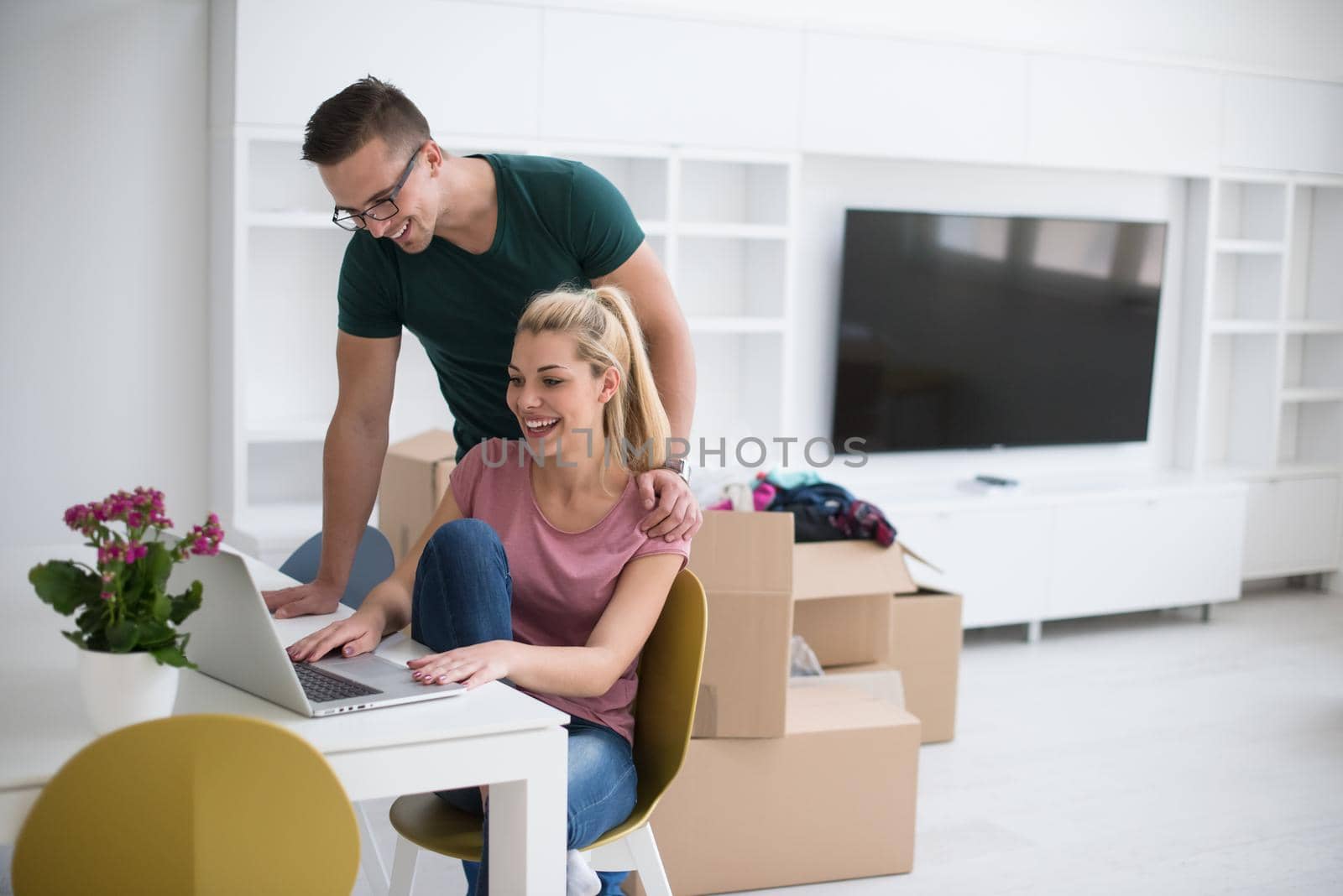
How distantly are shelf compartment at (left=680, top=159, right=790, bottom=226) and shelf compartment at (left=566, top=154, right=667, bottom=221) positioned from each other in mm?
170

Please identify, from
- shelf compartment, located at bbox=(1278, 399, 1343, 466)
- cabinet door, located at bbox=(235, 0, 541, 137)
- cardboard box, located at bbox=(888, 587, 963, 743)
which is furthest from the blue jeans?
shelf compartment, located at bbox=(1278, 399, 1343, 466)

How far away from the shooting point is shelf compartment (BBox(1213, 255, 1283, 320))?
5.11 m

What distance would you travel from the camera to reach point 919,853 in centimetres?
268

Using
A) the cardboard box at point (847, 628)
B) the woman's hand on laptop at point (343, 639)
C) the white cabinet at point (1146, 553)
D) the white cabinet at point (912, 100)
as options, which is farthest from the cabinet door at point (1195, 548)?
the woman's hand on laptop at point (343, 639)

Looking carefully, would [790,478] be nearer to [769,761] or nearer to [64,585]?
[769,761]

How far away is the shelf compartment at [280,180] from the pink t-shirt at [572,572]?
2164mm

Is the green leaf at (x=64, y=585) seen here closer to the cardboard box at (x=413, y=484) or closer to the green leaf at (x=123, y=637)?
the green leaf at (x=123, y=637)

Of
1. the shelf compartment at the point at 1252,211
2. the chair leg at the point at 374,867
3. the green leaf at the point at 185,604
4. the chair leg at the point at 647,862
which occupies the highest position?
the shelf compartment at the point at 1252,211

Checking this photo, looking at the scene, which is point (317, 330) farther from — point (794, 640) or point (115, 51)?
point (794, 640)

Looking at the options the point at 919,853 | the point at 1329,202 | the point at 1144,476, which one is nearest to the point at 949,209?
the point at 1144,476

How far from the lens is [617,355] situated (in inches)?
73.0

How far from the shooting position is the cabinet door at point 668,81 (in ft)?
12.1

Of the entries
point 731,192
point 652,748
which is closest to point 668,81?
point 731,192

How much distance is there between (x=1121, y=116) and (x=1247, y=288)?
3.64ft
